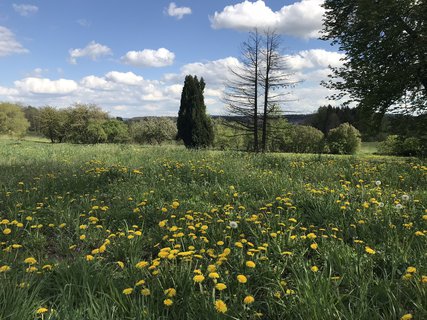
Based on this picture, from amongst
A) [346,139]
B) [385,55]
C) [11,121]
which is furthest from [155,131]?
[385,55]

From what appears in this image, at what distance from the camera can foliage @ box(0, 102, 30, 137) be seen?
54.7 meters

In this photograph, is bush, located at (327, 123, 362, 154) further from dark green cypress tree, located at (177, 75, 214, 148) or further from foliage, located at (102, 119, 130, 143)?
foliage, located at (102, 119, 130, 143)

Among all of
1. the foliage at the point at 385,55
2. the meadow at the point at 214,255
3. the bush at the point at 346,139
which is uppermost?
the foliage at the point at 385,55

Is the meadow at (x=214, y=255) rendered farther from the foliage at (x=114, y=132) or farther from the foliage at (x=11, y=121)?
the foliage at (x=11, y=121)

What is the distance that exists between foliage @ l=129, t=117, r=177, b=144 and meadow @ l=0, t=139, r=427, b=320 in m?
51.7

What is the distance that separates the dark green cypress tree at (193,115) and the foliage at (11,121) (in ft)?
113

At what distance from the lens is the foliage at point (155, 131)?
190 feet

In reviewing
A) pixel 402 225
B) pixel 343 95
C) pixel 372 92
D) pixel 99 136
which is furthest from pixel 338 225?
pixel 99 136

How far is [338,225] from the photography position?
12.8ft

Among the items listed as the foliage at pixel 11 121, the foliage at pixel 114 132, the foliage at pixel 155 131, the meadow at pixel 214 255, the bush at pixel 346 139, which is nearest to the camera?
the meadow at pixel 214 255

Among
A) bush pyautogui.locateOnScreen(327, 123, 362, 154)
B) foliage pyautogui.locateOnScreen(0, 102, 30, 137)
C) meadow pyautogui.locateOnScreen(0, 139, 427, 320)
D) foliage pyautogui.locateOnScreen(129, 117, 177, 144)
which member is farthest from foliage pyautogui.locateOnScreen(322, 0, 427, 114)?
foliage pyautogui.locateOnScreen(0, 102, 30, 137)

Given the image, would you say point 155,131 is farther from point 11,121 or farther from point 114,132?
point 11,121

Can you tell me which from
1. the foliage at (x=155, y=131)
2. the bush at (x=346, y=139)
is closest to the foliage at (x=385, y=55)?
the bush at (x=346, y=139)

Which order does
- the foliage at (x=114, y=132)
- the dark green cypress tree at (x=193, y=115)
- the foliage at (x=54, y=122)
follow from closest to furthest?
the dark green cypress tree at (x=193, y=115), the foliage at (x=114, y=132), the foliage at (x=54, y=122)
